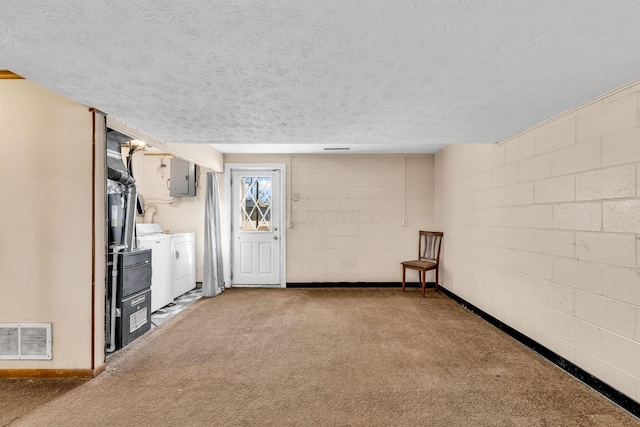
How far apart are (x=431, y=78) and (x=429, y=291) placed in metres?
4.20

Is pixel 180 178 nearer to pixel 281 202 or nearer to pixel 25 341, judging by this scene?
pixel 281 202

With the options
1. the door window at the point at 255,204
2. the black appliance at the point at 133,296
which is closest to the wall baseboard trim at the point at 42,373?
the black appliance at the point at 133,296

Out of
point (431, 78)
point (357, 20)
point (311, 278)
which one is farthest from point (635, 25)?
point (311, 278)

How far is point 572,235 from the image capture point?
8.18ft

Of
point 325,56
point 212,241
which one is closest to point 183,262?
point 212,241

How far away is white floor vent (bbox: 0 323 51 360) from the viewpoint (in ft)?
7.99

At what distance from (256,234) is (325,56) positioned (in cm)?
435

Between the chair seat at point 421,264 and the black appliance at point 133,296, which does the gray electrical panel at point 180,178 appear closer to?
the black appliance at point 133,296

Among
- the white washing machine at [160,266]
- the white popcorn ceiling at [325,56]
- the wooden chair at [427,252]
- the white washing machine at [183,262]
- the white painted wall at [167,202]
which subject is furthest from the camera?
the white painted wall at [167,202]

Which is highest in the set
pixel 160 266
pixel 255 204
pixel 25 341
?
pixel 255 204

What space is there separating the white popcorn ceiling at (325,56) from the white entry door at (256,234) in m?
2.96

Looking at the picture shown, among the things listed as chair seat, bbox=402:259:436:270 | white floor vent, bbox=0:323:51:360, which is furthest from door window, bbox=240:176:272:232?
white floor vent, bbox=0:323:51:360

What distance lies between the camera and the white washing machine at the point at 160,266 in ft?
12.9

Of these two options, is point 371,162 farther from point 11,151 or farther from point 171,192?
point 11,151
